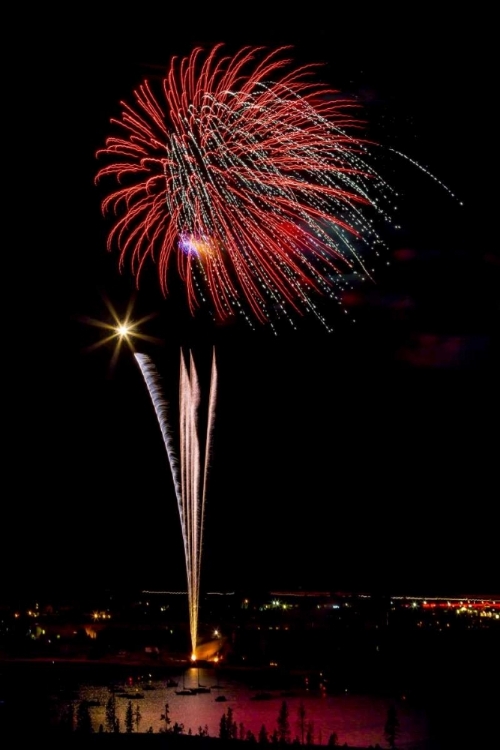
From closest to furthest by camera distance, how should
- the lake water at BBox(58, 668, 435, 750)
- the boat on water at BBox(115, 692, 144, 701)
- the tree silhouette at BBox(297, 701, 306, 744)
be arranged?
the tree silhouette at BBox(297, 701, 306, 744)
the lake water at BBox(58, 668, 435, 750)
the boat on water at BBox(115, 692, 144, 701)

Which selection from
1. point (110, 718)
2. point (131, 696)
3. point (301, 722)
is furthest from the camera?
point (131, 696)

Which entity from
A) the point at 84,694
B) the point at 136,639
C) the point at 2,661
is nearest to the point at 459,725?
the point at 84,694

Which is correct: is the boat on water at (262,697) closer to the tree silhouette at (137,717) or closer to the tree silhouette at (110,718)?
the tree silhouette at (137,717)

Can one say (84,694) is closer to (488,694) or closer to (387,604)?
(488,694)

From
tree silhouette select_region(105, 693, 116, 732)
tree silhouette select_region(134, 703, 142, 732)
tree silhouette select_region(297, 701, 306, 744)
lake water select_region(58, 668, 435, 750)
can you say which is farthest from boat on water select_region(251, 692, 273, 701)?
tree silhouette select_region(105, 693, 116, 732)

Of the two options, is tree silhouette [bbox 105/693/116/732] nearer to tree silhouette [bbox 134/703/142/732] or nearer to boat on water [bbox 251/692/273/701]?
tree silhouette [bbox 134/703/142/732]

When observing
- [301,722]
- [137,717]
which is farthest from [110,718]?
[301,722]

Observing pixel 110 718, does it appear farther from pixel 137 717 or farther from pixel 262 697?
pixel 262 697

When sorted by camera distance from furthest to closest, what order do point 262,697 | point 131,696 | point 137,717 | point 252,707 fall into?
point 262,697 < point 131,696 < point 252,707 < point 137,717

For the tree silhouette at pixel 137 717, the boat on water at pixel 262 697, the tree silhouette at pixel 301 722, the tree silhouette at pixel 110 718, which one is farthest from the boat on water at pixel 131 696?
the tree silhouette at pixel 301 722
